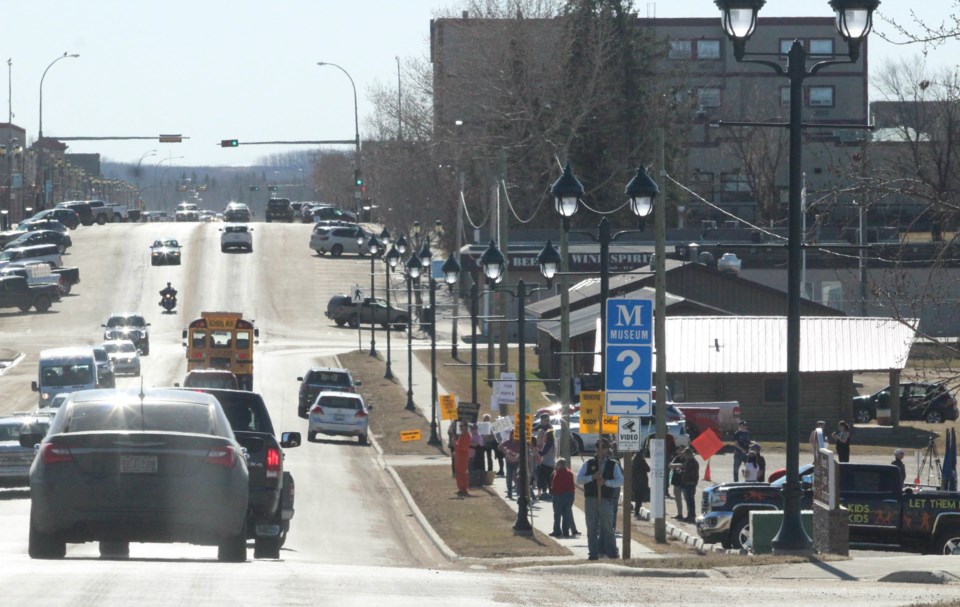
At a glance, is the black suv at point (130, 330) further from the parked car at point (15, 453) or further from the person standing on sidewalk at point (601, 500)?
the person standing on sidewalk at point (601, 500)

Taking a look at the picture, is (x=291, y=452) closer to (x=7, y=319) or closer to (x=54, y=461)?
(x=54, y=461)

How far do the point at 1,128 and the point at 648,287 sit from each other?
143 metres

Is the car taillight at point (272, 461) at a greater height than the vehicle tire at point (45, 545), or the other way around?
the car taillight at point (272, 461)

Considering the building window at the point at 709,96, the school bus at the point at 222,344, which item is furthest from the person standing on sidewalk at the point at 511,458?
the building window at the point at 709,96

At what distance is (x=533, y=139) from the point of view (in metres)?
81.2

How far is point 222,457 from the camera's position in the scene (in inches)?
470

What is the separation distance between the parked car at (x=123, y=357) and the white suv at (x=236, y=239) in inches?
1671

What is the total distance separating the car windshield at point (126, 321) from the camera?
64.4 meters

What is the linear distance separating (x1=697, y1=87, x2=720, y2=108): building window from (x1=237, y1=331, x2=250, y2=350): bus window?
68.3m

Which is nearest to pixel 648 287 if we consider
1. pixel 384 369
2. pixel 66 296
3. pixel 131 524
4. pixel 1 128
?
pixel 384 369

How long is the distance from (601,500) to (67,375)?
28810 millimetres

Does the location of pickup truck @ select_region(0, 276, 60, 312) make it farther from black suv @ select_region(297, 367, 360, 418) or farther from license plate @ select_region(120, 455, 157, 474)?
license plate @ select_region(120, 455, 157, 474)

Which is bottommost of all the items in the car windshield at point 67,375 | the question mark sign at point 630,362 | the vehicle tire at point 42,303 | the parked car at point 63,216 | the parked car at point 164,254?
the car windshield at point 67,375

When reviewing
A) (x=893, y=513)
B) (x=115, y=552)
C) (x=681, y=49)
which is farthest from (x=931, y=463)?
(x=681, y=49)
